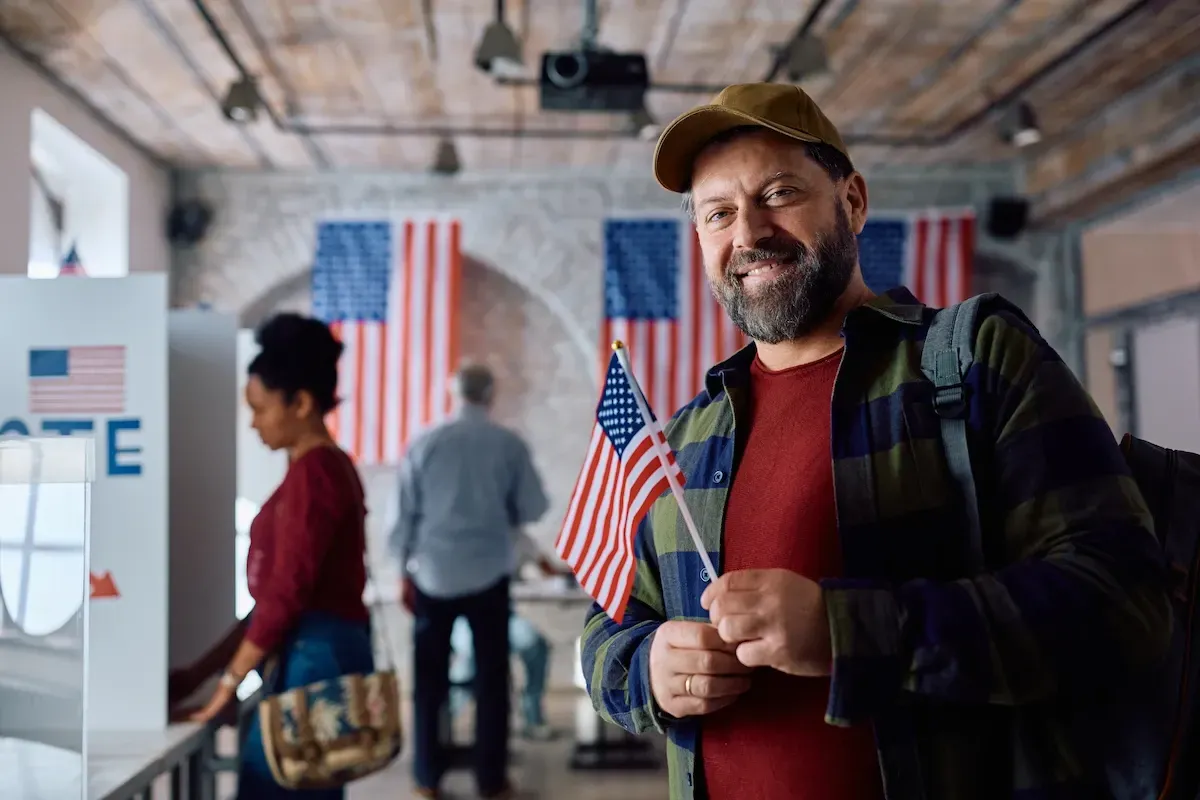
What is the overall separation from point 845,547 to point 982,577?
15 centimetres

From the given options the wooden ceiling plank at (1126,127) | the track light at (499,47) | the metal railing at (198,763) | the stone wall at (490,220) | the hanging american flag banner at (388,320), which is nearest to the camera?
the metal railing at (198,763)

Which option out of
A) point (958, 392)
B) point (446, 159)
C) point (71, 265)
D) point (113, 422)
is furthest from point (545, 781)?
point (958, 392)

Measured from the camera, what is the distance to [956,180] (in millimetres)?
6688

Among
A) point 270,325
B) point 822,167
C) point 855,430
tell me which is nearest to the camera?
point 855,430

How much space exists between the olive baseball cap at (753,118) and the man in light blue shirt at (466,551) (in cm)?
322

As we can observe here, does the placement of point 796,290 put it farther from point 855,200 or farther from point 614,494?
point 614,494

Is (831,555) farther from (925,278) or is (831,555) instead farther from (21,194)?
(925,278)

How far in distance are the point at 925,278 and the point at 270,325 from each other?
4.74 meters

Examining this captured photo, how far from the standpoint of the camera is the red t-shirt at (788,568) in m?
1.12

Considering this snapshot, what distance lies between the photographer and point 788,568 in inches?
46.2

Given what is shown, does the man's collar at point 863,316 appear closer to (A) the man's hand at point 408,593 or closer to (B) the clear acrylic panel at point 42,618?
(B) the clear acrylic panel at point 42,618

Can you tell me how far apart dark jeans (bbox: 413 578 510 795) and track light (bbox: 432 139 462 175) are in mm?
2580

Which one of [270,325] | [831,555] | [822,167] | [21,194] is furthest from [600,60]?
[831,555]

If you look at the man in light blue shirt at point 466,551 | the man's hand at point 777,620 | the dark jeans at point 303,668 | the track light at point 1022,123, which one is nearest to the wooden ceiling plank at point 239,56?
the man in light blue shirt at point 466,551
